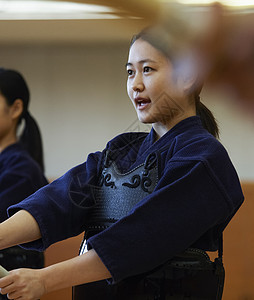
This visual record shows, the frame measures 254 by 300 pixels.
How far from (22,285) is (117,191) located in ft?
0.49

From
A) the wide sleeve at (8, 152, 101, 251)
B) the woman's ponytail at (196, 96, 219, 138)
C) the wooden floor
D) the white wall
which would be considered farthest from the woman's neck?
the white wall

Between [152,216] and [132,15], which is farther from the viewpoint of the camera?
[152,216]

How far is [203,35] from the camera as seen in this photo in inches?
3.7

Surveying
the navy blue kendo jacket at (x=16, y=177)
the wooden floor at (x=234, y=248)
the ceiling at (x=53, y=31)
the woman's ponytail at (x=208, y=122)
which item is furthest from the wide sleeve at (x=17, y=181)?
the ceiling at (x=53, y=31)

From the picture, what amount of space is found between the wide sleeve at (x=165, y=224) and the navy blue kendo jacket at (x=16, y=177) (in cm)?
50

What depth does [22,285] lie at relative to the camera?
37 centimetres

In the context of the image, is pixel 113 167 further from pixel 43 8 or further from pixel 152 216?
pixel 43 8

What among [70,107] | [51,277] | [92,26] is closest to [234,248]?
[51,277]

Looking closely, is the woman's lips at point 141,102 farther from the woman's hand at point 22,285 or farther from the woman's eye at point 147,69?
the woman's hand at point 22,285

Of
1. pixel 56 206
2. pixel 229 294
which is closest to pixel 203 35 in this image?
pixel 56 206

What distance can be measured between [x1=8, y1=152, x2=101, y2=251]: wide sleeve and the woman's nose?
0.17 metres

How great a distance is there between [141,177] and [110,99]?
132cm

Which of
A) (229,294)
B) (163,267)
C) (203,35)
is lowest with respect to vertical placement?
(229,294)

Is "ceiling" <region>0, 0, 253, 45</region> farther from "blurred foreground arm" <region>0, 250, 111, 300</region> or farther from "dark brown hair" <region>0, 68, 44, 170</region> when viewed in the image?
"dark brown hair" <region>0, 68, 44, 170</region>
